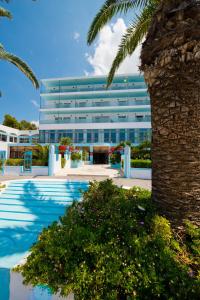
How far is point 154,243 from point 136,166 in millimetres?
14020

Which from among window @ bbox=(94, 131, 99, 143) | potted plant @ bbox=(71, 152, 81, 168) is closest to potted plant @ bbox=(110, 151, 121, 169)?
potted plant @ bbox=(71, 152, 81, 168)

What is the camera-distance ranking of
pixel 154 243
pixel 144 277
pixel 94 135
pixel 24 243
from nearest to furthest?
pixel 144 277, pixel 154 243, pixel 24 243, pixel 94 135

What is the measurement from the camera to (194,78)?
354cm

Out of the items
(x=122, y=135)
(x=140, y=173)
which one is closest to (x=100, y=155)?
(x=122, y=135)

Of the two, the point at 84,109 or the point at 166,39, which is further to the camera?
the point at 84,109

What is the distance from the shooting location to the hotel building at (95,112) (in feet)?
117

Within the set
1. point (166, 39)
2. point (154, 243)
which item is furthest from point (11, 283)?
point (166, 39)

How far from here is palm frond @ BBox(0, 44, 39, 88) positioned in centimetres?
845

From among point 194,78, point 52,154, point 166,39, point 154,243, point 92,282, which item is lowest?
point 92,282

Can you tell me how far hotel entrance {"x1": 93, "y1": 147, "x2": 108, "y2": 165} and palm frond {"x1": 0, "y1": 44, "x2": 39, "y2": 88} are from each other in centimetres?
2698

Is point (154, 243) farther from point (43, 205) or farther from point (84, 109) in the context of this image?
point (84, 109)

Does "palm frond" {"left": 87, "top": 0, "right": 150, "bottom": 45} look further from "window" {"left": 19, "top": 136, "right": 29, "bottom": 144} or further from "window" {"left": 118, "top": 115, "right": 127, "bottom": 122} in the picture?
"window" {"left": 19, "top": 136, "right": 29, "bottom": 144}

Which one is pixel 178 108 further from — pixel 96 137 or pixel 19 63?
pixel 96 137

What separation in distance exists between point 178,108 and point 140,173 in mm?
12859
